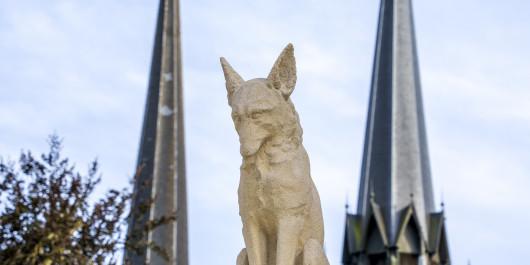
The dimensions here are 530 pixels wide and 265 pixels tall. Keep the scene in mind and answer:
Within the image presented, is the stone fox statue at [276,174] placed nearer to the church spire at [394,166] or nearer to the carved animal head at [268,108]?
the carved animal head at [268,108]

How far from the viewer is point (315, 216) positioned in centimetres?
984

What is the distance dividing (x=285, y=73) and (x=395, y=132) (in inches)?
1382

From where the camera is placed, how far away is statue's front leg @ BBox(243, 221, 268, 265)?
384 inches

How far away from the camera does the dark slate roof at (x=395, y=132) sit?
43.9 metres

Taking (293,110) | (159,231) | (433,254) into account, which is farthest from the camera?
(433,254)

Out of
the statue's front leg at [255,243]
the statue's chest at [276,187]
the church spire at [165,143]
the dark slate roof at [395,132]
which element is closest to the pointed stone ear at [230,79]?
the statue's chest at [276,187]

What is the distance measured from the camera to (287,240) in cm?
959

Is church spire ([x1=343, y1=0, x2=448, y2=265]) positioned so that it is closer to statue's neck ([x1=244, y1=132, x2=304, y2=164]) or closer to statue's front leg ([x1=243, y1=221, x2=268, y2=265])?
statue's front leg ([x1=243, y1=221, x2=268, y2=265])

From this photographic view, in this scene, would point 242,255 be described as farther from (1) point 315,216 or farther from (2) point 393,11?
(2) point 393,11

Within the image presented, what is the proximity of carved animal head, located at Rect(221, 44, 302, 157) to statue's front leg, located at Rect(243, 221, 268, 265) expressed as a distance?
0.62 meters

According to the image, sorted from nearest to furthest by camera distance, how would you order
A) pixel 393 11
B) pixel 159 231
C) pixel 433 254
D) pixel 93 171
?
1. pixel 93 171
2. pixel 159 231
3. pixel 433 254
4. pixel 393 11

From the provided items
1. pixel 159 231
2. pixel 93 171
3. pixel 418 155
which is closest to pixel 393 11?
pixel 418 155

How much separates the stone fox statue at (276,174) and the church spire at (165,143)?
29.3 meters

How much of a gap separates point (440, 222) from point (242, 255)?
34.3 metres
